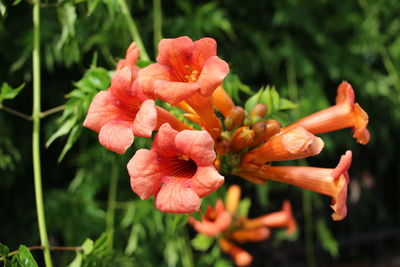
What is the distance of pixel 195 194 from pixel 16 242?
106 inches

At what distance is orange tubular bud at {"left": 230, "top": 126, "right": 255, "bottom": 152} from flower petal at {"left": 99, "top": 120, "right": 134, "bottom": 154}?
0.39m

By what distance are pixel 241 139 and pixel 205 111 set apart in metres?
0.17

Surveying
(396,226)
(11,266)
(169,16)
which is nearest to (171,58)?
(11,266)

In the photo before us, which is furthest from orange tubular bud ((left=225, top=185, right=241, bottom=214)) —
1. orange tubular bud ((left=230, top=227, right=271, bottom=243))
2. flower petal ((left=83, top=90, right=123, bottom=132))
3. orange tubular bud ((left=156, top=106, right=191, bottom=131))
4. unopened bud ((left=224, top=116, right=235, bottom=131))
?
flower petal ((left=83, top=90, right=123, bottom=132))

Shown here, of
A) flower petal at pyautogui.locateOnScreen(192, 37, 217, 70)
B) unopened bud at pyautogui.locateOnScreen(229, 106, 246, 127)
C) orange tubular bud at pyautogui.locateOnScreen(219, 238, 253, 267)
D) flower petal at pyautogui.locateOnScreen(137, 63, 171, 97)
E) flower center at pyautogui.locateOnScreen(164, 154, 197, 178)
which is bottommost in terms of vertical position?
orange tubular bud at pyautogui.locateOnScreen(219, 238, 253, 267)

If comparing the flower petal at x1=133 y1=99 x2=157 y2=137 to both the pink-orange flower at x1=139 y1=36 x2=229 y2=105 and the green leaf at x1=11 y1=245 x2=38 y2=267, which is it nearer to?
the pink-orange flower at x1=139 y1=36 x2=229 y2=105

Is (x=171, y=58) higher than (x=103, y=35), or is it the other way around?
(x=171, y=58)

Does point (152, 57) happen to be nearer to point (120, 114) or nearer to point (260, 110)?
point (260, 110)

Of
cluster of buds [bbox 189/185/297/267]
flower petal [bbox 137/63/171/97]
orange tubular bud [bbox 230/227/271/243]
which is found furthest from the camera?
orange tubular bud [bbox 230/227/271/243]

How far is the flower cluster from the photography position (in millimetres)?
1186

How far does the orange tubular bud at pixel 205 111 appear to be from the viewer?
4.60 ft

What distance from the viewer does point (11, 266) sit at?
1.29 meters

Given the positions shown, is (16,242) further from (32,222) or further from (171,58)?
(171,58)

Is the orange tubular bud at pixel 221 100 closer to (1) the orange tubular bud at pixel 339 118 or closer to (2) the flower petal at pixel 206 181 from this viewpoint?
(1) the orange tubular bud at pixel 339 118
